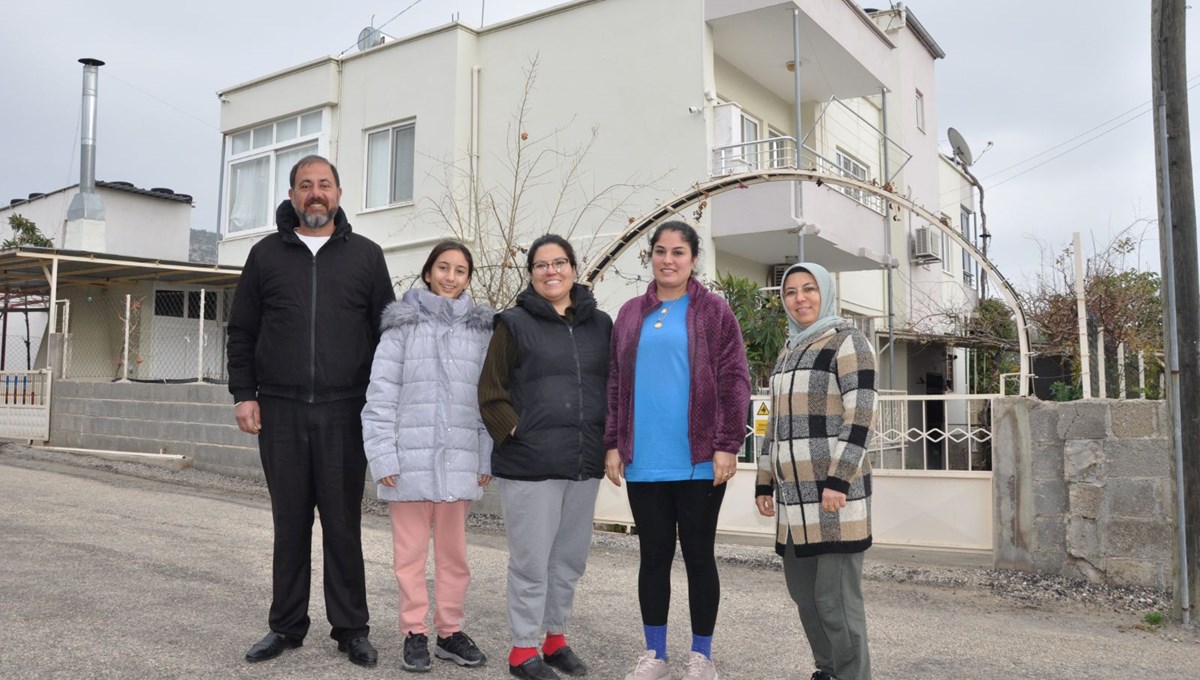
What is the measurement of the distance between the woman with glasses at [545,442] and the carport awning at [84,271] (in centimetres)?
1201

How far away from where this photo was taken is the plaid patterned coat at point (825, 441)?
366 centimetres

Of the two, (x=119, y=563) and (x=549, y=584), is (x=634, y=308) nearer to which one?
(x=549, y=584)

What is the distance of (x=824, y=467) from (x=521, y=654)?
153 cm

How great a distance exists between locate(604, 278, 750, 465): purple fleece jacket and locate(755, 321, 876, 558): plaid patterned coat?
0.20 m

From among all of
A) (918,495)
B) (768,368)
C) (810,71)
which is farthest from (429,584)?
(810,71)

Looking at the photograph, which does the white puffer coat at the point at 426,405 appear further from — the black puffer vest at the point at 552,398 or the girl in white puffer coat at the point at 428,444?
the black puffer vest at the point at 552,398

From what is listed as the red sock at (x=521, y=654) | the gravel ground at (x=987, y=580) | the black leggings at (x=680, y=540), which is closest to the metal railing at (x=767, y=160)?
the gravel ground at (x=987, y=580)

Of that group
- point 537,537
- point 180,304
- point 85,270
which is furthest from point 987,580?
point 180,304

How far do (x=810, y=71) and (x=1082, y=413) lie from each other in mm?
9000

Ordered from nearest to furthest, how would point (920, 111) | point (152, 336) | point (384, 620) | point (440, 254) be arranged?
point (440, 254) → point (384, 620) → point (152, 336) → point (920, 111)

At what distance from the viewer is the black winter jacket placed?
4195mm

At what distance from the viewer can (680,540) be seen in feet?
12.9

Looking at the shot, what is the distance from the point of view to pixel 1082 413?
22.0 ft

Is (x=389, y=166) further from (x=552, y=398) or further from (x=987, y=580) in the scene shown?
(x=552, y=398)
